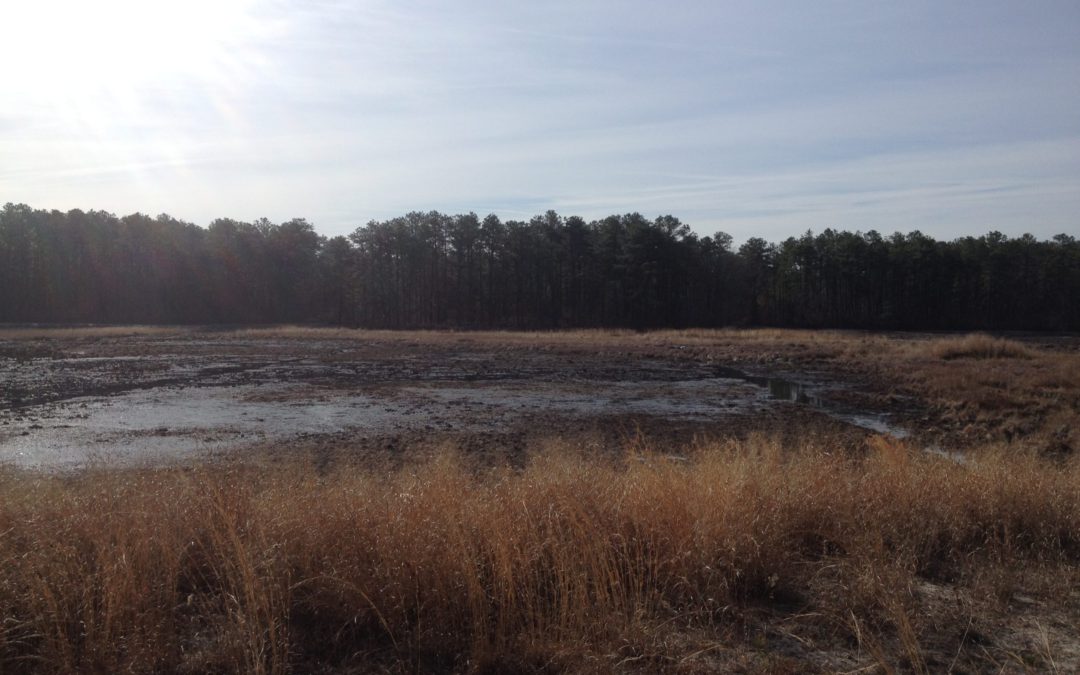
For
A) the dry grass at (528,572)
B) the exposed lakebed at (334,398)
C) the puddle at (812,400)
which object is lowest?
the puddle at (812,400)

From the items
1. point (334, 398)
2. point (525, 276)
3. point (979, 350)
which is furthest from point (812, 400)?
point (525, 276)

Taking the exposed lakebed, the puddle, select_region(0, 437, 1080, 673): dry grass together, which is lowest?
the puddle

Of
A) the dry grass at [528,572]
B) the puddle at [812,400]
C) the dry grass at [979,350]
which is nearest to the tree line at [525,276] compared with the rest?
the dry grass at [979,350]

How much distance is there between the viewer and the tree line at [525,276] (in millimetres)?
87062

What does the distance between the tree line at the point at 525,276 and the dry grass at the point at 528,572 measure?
263 feet

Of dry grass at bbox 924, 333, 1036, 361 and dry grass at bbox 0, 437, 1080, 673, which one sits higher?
dry grass at bbox 0, 437, 1080, 673

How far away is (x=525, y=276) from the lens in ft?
302

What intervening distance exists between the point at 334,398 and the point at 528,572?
66.9ft

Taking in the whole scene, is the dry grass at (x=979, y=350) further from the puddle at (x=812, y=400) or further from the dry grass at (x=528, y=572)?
the dry grass at (x=528, y=572)

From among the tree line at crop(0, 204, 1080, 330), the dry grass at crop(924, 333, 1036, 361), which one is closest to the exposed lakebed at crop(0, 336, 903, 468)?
the dry grass at crop(924, 333, 1036, 361)

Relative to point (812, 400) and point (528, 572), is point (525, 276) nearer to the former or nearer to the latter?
point (812, 400)

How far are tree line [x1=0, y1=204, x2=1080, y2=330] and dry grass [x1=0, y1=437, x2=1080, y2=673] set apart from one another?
80049 mm

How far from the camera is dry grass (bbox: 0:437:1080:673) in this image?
152 inches

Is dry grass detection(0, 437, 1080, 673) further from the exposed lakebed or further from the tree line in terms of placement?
the tree line
